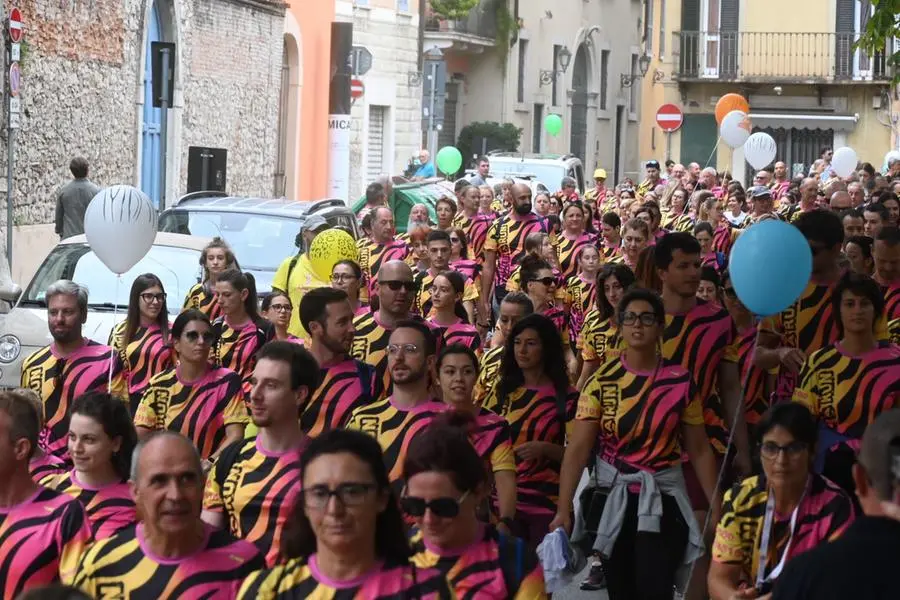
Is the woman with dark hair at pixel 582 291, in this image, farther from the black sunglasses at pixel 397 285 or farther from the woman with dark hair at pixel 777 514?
the woman with dark hair at pixel 777 514

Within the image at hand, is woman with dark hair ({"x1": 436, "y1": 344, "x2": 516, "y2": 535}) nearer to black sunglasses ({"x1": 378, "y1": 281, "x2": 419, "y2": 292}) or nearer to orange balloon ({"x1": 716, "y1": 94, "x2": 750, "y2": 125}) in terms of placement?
black sunglasses ({"x1": 378, "y1": 281, "x2": 419, "y2": 292})

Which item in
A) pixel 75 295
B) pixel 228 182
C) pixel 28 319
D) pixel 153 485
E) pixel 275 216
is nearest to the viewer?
pixel 153 485

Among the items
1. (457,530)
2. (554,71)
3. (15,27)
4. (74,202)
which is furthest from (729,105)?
(457,530)

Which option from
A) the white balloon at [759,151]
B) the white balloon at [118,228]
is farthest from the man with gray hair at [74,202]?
the white balloon at [759,151]

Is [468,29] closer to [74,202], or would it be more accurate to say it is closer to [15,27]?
[15,27]

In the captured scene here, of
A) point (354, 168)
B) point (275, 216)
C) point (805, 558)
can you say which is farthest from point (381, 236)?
point (354, 168)

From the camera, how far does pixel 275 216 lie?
16625 mm

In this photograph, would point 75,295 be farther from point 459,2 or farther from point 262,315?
point 459,2

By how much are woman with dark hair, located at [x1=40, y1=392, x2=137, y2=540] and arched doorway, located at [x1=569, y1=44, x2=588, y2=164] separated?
4868 cm

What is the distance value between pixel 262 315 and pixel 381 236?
11.2 feet

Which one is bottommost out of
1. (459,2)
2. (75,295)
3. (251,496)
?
(251,496)

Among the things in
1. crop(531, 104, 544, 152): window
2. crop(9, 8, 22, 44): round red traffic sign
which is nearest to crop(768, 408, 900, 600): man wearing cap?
crop(9, 8, 22, 44): round red traffic sign

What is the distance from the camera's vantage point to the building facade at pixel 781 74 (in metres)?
51.4

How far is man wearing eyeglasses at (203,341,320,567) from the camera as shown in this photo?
6.66 metres
